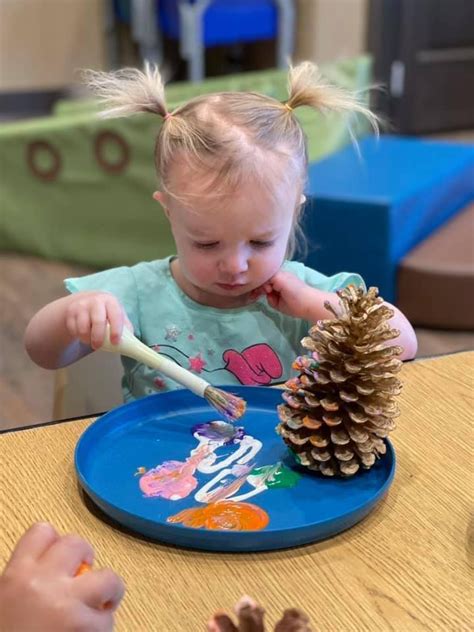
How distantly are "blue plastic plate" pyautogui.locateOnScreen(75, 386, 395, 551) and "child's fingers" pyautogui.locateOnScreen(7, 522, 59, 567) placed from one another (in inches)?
4.8

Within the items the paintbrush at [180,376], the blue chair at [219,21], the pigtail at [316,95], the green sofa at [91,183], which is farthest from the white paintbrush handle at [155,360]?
the blue chair at [219,21]

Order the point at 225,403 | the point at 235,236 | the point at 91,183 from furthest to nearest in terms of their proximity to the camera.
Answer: the point at 91,183 → the point at 235,236 → the point at 225,403

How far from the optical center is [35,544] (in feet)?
1.50

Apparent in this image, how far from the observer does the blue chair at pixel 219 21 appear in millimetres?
3566

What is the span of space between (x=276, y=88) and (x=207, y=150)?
2.00 metres

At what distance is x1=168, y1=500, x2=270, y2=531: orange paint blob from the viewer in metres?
0.58

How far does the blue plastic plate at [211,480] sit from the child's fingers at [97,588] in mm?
124

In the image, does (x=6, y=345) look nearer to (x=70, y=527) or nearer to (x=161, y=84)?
(x=161, y=84)

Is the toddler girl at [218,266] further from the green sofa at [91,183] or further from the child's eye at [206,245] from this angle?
the green sofa at [91,183]

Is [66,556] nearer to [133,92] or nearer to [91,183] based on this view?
[133,92]

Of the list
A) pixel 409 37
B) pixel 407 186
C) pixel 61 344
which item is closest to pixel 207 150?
pixel 61 344

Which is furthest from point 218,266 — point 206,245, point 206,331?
point 206,331

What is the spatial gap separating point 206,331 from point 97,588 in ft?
1.71

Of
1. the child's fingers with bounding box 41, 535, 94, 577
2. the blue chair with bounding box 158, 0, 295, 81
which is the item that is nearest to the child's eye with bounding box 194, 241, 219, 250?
the child's fingers with bounding box 41, 535, 94, 577
